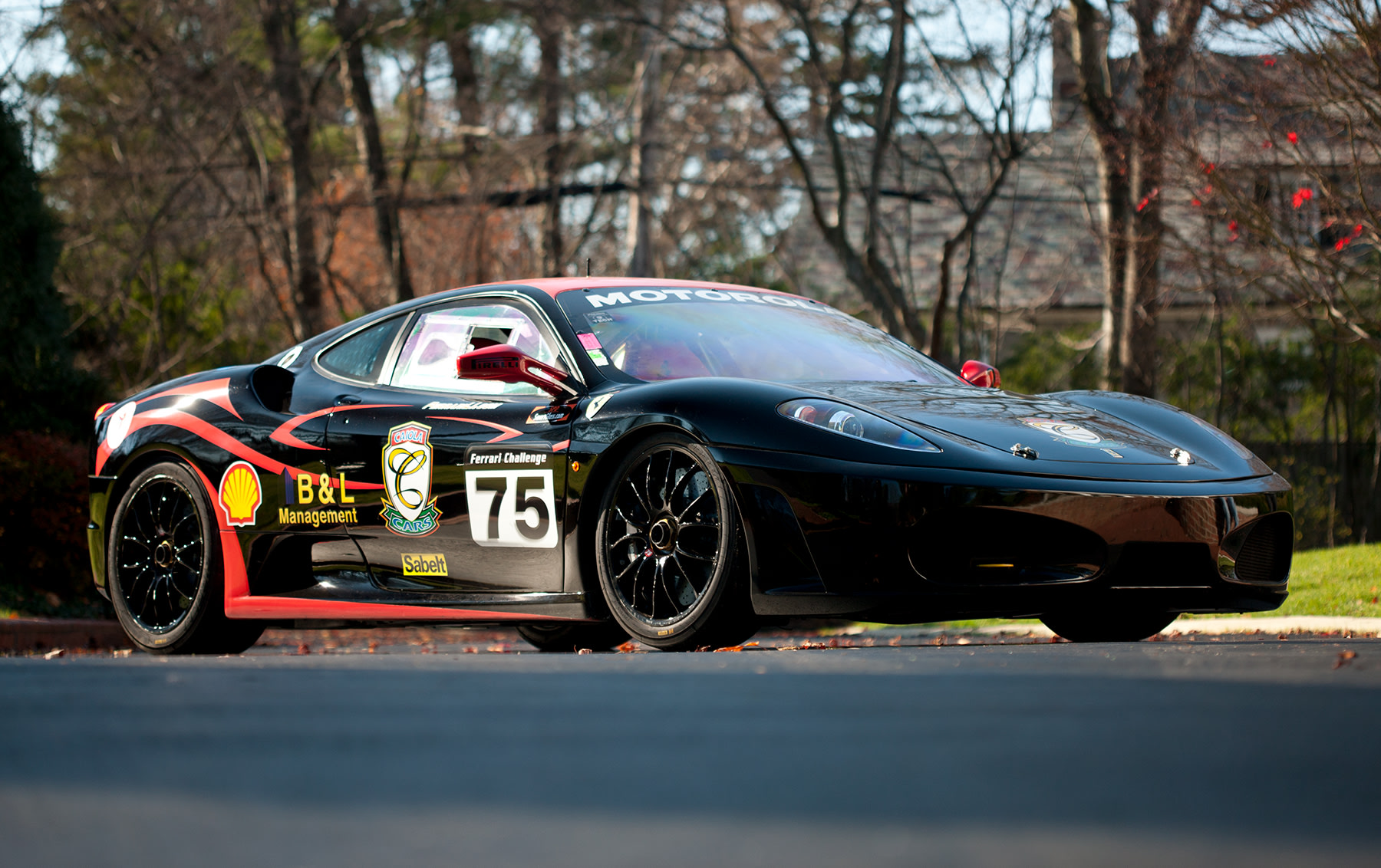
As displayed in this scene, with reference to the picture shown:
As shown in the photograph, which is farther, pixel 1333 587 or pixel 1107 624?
pixel 1333 587

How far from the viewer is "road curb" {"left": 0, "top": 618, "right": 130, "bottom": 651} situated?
8648 mm

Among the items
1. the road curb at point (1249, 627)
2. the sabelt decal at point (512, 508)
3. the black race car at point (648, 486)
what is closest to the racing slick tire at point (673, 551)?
the black race car at point (648, 486)

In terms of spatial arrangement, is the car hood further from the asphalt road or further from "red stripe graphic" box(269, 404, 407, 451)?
"red stripe graphic" box(269, 404, 407, 451)

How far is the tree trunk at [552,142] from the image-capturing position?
22.5m

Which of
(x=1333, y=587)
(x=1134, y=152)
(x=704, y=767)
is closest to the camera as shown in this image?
(x=704, y=767)

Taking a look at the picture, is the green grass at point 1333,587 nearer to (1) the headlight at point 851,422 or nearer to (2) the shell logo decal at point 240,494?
(1) the headlight at point 851,422

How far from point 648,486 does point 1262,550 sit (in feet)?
6.82

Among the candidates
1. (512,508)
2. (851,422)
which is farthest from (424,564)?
(851,422)

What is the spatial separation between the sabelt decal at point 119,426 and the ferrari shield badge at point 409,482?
5.17 feet

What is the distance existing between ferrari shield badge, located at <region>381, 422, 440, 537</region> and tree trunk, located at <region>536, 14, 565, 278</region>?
50.5ft

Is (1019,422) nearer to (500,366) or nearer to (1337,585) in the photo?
(500,366)

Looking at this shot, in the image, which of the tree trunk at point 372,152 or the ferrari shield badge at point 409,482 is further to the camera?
the tree trunk at point 372,152

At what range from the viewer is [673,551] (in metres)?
4.95

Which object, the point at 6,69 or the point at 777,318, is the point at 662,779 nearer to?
the point at 777,318
